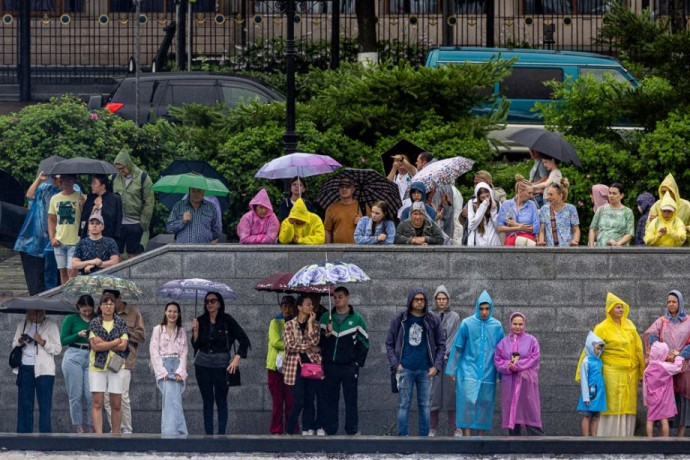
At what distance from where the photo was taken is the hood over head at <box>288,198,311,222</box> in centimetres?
1712

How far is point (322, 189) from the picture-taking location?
59.2 ft

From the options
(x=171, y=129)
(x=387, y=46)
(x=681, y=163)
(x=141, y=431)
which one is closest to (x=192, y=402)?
(x=141, y=431)

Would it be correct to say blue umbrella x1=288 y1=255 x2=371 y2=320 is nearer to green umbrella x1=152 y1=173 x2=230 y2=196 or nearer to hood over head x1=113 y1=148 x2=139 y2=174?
green umbrella x1=152 y1=173 x2=230 y2=196

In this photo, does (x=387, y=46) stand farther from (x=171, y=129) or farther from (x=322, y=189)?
(x=322, y=189)

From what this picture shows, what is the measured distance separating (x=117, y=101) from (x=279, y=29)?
342 inches

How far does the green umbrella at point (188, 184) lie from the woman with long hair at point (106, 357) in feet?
5.77

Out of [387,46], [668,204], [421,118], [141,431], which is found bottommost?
[141,431]

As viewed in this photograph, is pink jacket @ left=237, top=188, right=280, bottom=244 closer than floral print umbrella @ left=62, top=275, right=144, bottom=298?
No

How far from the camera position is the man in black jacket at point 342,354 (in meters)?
16.1

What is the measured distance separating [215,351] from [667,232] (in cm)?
510

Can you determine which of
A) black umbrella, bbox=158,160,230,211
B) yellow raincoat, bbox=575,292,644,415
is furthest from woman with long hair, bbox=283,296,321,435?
yellow raincoat, bbox=575,292,644,415

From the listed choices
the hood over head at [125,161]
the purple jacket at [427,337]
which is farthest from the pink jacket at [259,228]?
the purple jacket at [427,337]

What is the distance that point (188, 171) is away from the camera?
60.1 ft

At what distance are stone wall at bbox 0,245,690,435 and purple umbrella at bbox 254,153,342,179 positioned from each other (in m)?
1.10
